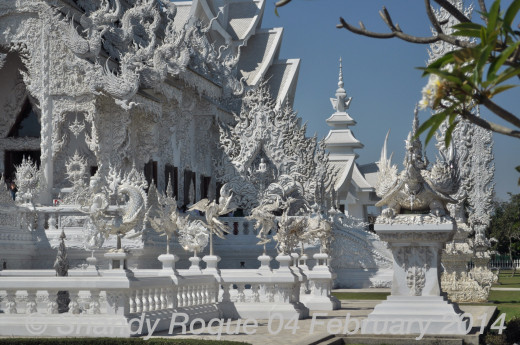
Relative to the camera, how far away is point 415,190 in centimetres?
1379

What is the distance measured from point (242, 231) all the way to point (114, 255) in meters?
15.3

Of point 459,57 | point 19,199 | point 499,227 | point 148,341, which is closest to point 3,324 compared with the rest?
point 148,341

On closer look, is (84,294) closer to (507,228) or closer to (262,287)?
(262,287)

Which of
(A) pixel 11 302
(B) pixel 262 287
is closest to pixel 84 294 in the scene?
(A) pixel 11 302

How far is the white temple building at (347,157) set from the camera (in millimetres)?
47156

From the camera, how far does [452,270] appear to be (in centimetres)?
2248

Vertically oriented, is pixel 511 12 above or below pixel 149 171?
below

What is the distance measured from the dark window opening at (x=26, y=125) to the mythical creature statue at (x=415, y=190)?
1607 centimetres

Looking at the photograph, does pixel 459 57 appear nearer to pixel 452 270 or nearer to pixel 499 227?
pixel 452 270

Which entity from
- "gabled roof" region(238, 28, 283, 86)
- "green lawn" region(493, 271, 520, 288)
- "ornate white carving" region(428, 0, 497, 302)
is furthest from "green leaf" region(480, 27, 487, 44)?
"gabled roof" region(238, 28, 283, 86)

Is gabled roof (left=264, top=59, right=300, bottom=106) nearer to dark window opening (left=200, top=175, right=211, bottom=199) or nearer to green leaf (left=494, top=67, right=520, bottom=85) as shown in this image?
dark window opening (left=200, top=175, right=211, bottom=199)

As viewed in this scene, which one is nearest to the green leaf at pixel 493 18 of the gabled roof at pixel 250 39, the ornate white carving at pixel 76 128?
the ornate white carving at pixel 76 128

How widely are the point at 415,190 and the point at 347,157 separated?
33.9 m

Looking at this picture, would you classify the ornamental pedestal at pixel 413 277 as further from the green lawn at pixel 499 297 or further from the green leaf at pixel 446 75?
the green leaf at pixel 446 75
